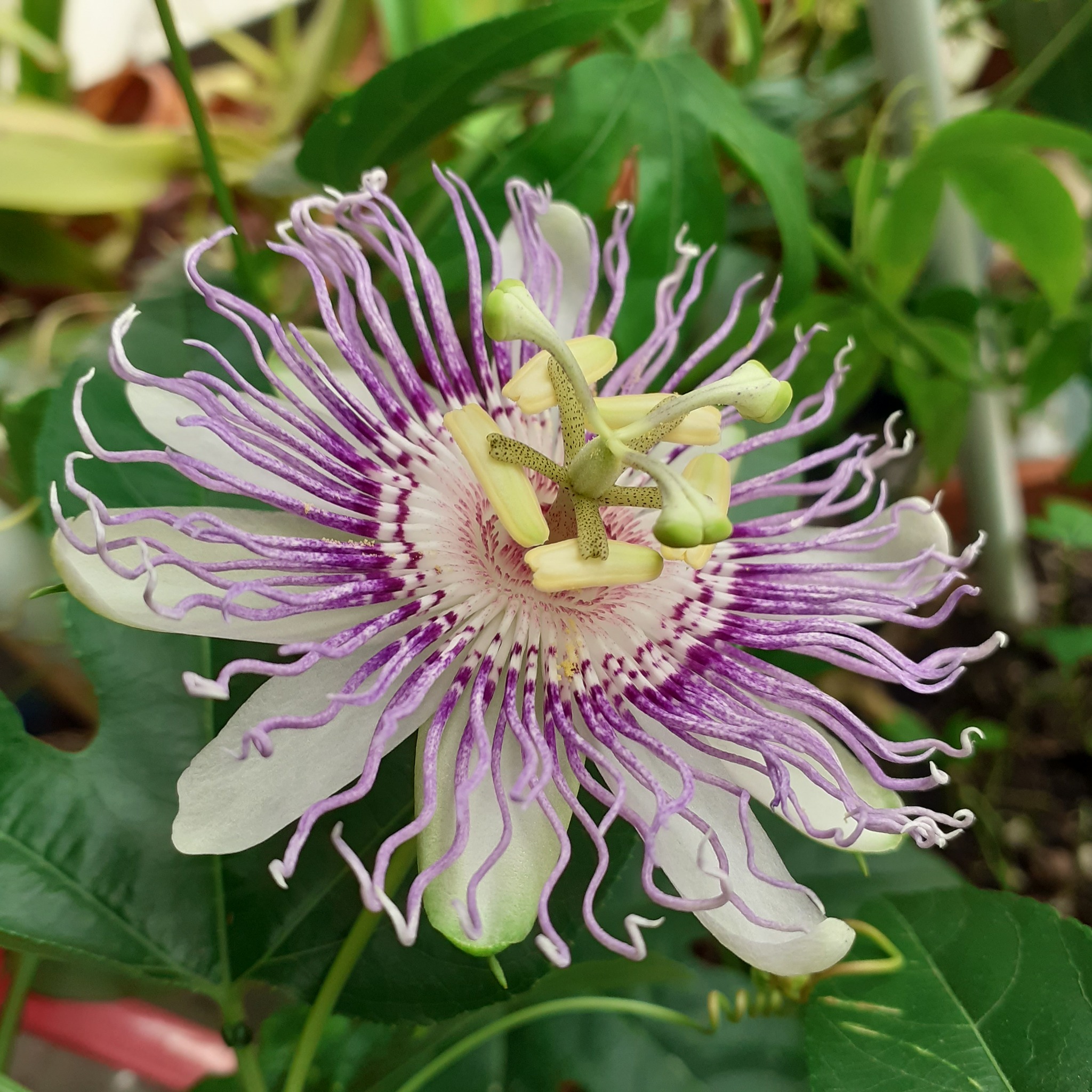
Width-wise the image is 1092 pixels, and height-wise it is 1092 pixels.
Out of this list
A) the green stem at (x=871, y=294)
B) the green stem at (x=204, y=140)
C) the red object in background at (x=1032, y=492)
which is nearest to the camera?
the green stem at (x=204, y=140)

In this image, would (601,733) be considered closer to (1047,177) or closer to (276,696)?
(276,696)

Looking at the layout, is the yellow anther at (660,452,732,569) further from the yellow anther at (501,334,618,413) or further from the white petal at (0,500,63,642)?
the white petal at (0,500,63,642)

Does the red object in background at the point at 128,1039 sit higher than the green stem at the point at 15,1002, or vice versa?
the green stem at the point at 15,1002

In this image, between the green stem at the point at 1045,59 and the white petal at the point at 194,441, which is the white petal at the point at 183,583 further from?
the green stem at the point at 1045,59

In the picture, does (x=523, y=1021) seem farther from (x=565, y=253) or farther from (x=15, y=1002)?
(x=565, y=253)

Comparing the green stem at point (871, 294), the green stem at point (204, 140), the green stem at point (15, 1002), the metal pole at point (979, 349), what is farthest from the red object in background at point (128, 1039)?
the metal pole at point (979, 349)

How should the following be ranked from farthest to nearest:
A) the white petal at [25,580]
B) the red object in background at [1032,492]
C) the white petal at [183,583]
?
the red object in background at [1032,492] < the white petal at [25,580] < the white petal at [183,583]

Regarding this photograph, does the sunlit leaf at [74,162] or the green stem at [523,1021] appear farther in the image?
the sunlit leaf at [74,162]

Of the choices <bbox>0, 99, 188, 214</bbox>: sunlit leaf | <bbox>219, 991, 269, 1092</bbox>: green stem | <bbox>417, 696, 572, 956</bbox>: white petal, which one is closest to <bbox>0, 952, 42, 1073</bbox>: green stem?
<bbox>219, 991, 269, 1092</bbox>: green stem
